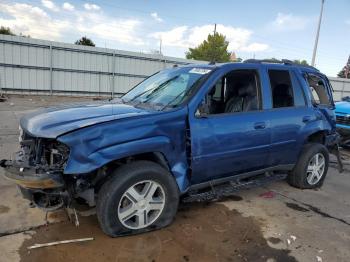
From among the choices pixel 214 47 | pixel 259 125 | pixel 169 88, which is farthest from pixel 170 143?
pixel 214 47

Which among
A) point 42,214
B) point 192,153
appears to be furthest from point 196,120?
point 42,214

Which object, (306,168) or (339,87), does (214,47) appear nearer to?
(339,87)

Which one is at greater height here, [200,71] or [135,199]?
[200,71]

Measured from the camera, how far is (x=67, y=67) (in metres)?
17.7

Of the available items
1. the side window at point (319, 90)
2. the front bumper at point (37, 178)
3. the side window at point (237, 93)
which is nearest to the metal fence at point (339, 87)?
the side window at point (319, 90)

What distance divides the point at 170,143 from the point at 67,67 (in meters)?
15.5

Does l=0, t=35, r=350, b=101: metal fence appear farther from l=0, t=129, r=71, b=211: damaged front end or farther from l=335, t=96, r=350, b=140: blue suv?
l=0, t=129, r=71, b=211: damaged front end

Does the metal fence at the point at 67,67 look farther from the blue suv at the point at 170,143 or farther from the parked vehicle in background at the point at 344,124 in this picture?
the blue suv at the point at 170,143

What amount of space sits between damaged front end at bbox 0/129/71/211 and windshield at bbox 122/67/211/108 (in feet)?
4.29

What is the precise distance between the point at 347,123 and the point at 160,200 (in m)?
6.90

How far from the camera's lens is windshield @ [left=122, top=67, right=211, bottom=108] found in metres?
4.00

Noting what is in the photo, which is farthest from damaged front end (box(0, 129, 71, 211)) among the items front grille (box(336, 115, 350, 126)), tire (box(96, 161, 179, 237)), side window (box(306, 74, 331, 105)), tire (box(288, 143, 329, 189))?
front grille (box(336, 115, 350, 126))

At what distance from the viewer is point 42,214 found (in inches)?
156

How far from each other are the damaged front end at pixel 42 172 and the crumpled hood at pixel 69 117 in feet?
0.36
